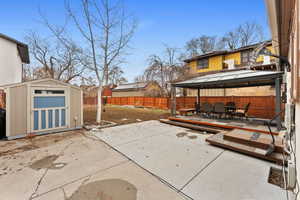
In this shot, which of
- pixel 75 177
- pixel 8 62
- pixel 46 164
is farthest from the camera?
pixel 8 62

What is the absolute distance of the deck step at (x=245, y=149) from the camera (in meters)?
2.95

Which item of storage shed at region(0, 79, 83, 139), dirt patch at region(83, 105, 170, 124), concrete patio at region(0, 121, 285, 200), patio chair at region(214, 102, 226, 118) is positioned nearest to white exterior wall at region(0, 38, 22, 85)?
dirt patch at region(83, 105, 170, 124)

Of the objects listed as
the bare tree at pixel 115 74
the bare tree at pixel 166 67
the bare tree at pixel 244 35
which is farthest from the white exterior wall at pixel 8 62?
the bare tree at pixel 244 35

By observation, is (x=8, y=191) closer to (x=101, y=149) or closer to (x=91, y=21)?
(x=101, y=149)

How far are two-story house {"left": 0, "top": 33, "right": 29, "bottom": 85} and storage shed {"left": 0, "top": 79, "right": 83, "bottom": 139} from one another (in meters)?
5.36

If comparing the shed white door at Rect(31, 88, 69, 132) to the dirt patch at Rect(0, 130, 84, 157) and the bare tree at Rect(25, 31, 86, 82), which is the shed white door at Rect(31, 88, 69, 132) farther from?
the bare tree at Rect(25, 31, 86, 82)

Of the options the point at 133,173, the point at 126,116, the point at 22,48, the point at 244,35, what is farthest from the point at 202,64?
the point at 22,48

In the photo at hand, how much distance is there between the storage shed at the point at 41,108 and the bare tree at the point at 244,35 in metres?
24.0

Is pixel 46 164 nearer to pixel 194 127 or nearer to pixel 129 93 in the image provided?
pixel 194 127

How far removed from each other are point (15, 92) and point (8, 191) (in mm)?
4056

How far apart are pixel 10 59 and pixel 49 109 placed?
6816 millimetres

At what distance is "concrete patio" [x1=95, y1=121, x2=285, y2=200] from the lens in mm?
2051

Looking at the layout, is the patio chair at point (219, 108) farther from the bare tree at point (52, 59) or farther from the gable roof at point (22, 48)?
the gable roof at point (22, 48)

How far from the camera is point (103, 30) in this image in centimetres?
727
